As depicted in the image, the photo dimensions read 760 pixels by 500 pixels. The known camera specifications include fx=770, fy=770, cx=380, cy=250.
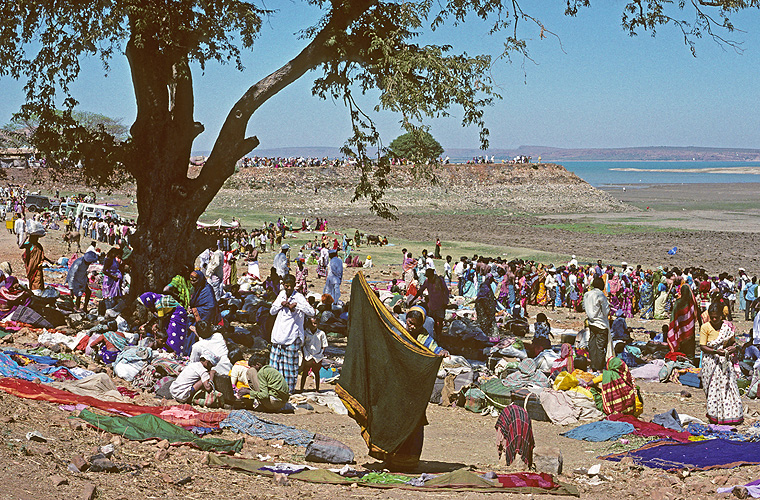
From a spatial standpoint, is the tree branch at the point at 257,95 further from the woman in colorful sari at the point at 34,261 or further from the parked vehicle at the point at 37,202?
the parked vehicle at the point at 37,202

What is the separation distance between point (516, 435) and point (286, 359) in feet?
11.6

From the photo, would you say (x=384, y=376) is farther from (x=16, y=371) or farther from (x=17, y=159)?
(x=17, y=159)

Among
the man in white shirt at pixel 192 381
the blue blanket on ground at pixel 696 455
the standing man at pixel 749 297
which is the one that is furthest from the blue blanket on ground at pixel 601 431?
the standing man at pixel 749 297

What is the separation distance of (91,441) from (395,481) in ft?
8.83

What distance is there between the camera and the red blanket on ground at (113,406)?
802 centimetres

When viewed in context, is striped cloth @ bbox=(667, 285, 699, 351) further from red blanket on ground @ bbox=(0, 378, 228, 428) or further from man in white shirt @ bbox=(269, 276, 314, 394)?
red blanket on ground @ bbox=(0, 378, 228, 428)

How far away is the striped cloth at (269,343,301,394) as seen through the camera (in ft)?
32.5

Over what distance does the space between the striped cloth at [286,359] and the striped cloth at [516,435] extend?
325cm

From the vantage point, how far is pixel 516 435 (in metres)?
7.52

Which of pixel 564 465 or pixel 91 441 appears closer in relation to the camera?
pixel 91 441

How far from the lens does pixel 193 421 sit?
8070mm

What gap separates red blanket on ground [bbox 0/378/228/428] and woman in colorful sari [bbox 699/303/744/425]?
5.92 m

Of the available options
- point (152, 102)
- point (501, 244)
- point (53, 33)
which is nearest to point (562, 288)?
point (152, 102)

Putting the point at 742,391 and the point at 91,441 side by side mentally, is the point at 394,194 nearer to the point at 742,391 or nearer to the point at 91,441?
the point at 742,391
